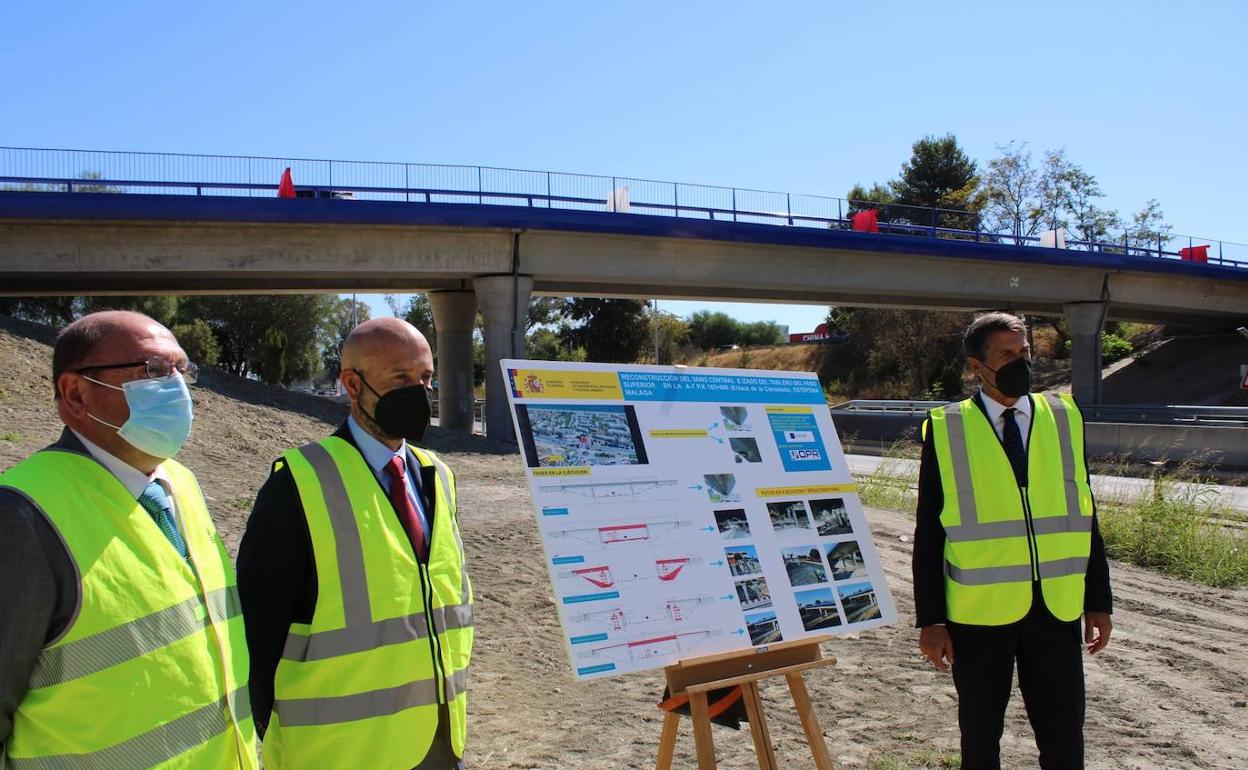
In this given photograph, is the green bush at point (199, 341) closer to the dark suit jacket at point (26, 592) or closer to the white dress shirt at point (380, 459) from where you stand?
the white dress shirt at point (380, 459)

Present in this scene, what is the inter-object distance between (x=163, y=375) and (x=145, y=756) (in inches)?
35.4

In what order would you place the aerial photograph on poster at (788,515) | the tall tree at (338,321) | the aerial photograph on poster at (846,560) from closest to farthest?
the aerial photograph on poster at (788,515)
the aerial photograph on poster at (846,560)
the tall tree at (338,321)

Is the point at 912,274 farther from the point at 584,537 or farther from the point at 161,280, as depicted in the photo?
the point at 584,537

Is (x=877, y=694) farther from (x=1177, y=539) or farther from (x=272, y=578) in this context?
(x=1177, y=539)

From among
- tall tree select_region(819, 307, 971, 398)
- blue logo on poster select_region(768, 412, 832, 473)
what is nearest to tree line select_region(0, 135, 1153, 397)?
tall tree select_region(819, 307, 971, 398)

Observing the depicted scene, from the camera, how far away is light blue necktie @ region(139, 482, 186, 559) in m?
2.27

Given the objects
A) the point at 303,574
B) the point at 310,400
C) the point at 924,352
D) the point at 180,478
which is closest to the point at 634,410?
the point at 303,574

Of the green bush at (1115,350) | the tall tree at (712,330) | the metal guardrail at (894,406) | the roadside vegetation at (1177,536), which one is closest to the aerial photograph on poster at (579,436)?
the roadside vegetation at (1177,536)

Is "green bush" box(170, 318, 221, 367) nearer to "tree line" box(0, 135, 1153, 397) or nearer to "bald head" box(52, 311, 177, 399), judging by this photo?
"tree line" box(0, 135, 1153, 397)

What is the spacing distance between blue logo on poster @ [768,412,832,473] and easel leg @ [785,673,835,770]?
3.13ft

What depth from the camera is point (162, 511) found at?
229cm

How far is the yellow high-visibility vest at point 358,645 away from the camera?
266 centimetres

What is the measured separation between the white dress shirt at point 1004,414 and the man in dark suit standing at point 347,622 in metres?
2.43

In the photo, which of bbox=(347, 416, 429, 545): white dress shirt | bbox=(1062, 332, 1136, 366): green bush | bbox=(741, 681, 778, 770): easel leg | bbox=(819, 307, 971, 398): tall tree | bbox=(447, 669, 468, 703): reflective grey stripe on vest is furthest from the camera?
bbox=(1062, 332, 1136, 366): green bush
